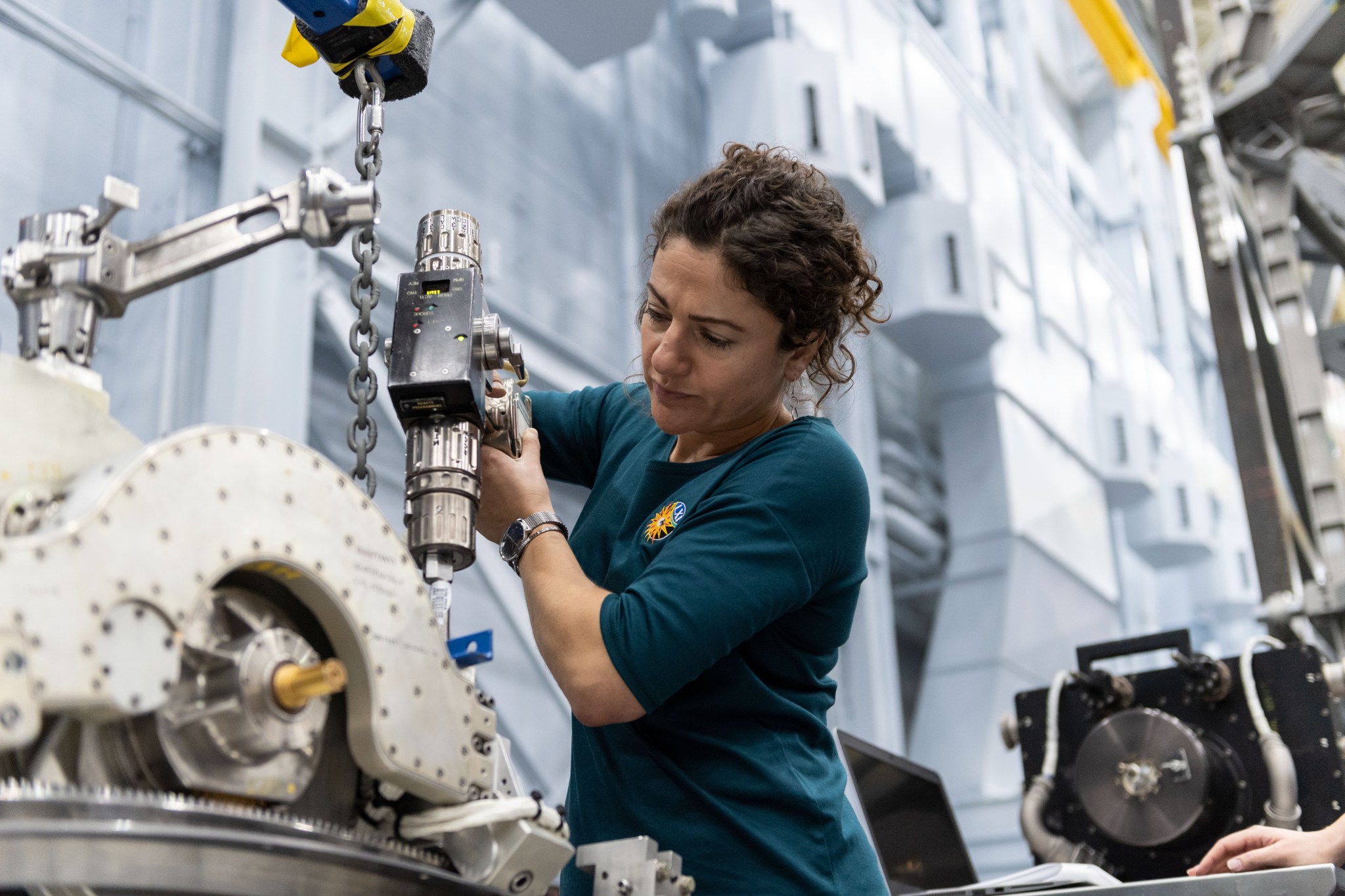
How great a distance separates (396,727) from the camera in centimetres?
79

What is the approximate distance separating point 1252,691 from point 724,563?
1370 millimetres

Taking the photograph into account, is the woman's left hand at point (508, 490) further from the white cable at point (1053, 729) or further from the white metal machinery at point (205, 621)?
the white cable at point (1053, 729)

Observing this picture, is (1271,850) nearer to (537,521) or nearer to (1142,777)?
(1142,777)

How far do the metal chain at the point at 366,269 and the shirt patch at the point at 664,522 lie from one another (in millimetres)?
246

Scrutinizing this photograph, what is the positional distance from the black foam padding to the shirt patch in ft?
1.45

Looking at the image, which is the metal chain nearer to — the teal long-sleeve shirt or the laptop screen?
the teal long-sleeve shirt

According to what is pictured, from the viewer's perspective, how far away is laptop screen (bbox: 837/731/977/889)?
1.95 metres

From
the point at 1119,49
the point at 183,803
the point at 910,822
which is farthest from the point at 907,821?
the point at 1119,49

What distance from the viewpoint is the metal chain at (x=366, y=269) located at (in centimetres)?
110

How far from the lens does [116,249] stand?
2.83 feet

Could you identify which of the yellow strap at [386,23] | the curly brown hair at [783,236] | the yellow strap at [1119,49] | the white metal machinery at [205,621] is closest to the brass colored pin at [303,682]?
the white metal machinery at [205,621]

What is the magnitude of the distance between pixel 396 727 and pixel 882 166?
5180mm

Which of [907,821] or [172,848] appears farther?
[907,821]

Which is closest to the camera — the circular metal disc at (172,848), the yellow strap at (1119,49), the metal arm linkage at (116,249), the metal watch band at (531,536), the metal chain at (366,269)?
the circular metal disc at (172,848)
